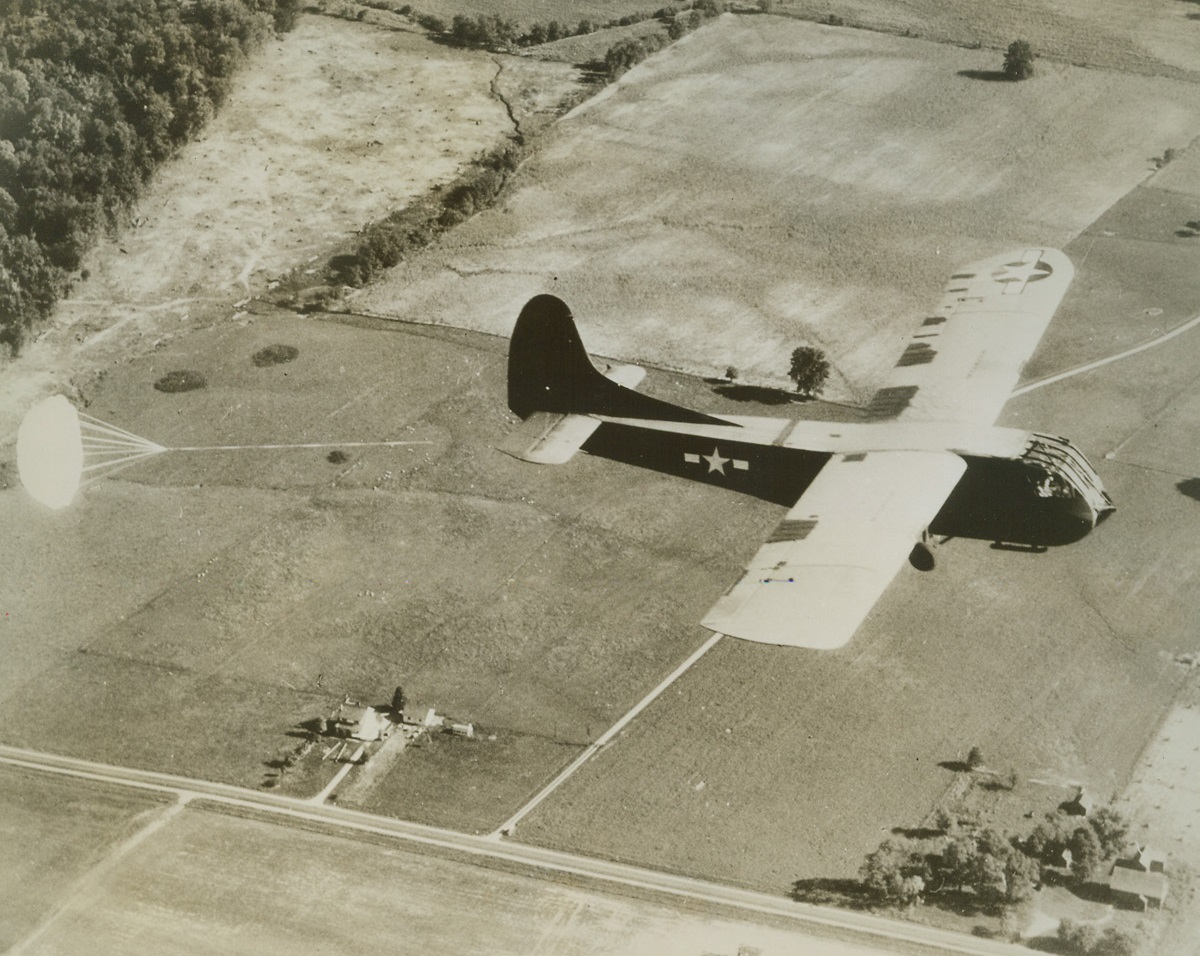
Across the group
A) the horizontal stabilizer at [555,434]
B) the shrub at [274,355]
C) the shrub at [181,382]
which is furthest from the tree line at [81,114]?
the horizontal stabilizer at [555,434]

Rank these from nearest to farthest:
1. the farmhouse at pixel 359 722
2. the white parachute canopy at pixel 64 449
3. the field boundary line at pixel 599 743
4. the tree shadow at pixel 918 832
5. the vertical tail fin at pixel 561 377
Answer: the tree shadow at pixel 918 832, the field boundary line at pixel 599 743, the farmhouse at pixel 359 722, the vertical tail fin at pixel 561 377, the white parachute canopy at pixel 64 449

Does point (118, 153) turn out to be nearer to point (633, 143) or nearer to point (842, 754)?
point (633, 143)

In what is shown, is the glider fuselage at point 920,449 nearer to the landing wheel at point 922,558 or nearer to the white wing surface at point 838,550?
the white wing surface at point 838,550

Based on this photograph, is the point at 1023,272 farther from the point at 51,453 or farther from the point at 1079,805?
the point at 51,453

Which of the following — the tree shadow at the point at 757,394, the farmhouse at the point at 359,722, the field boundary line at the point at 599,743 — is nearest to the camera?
the field boundary line at the point at 599,743

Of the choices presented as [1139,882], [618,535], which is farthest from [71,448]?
[1139,882]

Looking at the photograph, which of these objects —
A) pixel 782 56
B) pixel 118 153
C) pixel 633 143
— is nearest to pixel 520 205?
pixel 633 143

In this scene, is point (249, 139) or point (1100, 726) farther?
point (249, 139)
